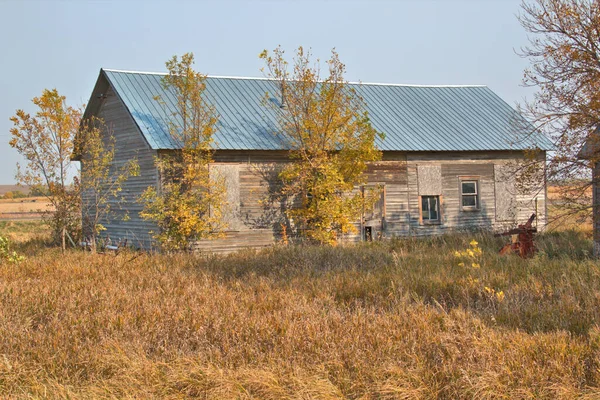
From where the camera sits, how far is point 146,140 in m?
17.5

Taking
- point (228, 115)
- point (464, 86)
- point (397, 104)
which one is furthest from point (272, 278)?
point (464, 86)

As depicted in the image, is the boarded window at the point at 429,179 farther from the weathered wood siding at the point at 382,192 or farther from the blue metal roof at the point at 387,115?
the blue metal roof at the point at 387,115

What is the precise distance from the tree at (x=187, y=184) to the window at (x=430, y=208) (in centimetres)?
770

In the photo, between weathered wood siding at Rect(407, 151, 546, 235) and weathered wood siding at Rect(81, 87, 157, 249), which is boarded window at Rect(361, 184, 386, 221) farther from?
weathered wood siding at Rect(81, 87, 157, 249)

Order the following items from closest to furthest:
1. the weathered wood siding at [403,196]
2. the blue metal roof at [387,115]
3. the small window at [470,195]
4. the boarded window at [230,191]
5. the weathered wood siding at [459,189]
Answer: the boarded window at [230,191] < the weathered wood siding at [403,196] < the blue metal roof at [387,115] < the weathered wood siding at [459,189] < the small window at [470,195]

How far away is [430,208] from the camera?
21922 millimetres

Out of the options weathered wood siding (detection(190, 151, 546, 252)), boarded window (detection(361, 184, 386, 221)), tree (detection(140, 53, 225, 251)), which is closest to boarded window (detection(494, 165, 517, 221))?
weathered wood siding (detection(190, 151, 546, 252))

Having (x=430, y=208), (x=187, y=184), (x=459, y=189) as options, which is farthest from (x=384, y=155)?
(x=187, y=184)

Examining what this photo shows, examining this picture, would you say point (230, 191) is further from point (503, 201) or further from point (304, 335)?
point (304, 335)

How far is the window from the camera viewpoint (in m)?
21.8

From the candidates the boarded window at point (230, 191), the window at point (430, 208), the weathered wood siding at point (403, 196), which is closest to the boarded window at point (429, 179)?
the weathered wood siding at point (403, 196)

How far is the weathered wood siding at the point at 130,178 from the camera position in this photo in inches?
741

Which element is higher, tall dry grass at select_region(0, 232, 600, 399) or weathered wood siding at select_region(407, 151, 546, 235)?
weathered wood siding at select_region(407, 151, 546, 235)

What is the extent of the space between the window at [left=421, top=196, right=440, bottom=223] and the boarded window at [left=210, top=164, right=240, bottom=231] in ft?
23.1
